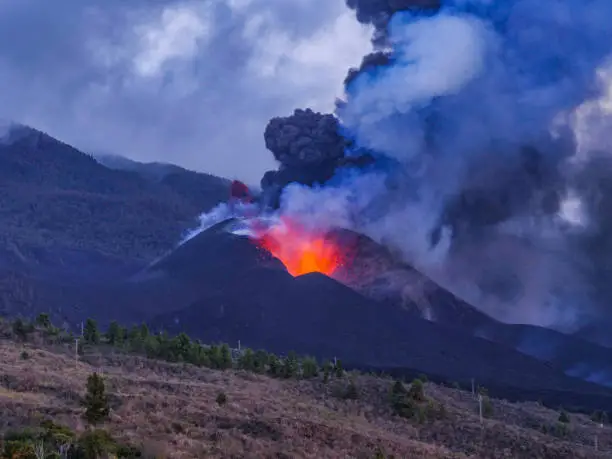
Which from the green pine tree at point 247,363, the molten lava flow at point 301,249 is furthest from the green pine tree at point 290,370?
the molten lava flow at point 301,249

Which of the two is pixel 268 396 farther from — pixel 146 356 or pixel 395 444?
pixel 146 356

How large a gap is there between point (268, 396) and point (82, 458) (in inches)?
914

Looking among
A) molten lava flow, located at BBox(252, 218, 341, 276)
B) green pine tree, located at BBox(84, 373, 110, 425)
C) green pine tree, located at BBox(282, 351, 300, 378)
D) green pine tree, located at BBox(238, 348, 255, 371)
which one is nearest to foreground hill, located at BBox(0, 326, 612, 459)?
green pine tree, located at BBox(238, 348, 255, 371)

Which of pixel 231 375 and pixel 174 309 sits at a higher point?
pixel 174 309

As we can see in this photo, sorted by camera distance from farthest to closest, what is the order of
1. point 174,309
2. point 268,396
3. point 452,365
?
point 174,309, point 452,365, point 268,396

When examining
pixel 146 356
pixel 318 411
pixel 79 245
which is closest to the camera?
pixel 318 411

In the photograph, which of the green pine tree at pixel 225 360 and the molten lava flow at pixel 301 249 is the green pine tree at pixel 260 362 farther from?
the molten lava flow at pixel 301 249

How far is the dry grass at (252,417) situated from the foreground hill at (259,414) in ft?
0.25

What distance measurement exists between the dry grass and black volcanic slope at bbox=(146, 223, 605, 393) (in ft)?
109

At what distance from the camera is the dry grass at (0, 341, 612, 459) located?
26766 millimetres

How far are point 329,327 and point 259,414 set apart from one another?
67073mm

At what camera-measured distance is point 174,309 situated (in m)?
112

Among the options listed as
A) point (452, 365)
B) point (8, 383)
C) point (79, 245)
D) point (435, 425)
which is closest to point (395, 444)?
point (435, 425)

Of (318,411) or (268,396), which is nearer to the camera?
(318,411)
